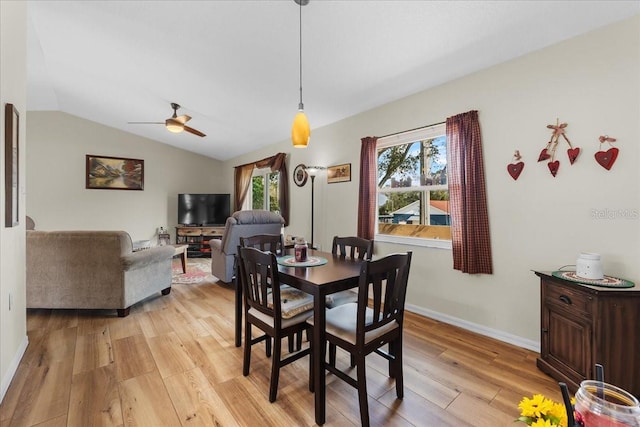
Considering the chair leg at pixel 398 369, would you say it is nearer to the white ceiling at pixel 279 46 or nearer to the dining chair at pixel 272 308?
the dining chair at pixel 272 308

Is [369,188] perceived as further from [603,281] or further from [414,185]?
[603,281]

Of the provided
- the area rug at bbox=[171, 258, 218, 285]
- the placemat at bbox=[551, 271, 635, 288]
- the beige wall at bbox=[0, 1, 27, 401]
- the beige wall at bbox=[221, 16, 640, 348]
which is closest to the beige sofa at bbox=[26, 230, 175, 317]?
the beige wall at bbox=[0, 1, 27, 401]

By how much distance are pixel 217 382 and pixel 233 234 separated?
2.17m

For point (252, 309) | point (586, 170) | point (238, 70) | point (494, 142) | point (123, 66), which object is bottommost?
point (252, 309)

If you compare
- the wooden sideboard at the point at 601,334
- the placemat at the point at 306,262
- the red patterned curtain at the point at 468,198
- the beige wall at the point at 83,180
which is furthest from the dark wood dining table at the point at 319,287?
the beige wall at the point at 83,180

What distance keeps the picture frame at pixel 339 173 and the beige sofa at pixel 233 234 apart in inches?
42.9

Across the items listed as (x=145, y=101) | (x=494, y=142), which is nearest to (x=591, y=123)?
(x=494, y=142)

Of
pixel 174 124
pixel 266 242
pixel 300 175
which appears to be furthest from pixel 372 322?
pixel 174 124

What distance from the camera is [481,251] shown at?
254cm

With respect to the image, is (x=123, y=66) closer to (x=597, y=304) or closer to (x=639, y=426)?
(x=639, y=426)

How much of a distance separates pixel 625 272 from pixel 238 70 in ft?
12.2

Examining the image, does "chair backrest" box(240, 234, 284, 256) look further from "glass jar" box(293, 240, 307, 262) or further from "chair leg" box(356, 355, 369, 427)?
"chair leg" box(356, 355, 369, 427)

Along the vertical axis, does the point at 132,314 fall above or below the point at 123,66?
below

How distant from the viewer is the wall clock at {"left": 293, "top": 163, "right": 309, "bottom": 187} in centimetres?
472
